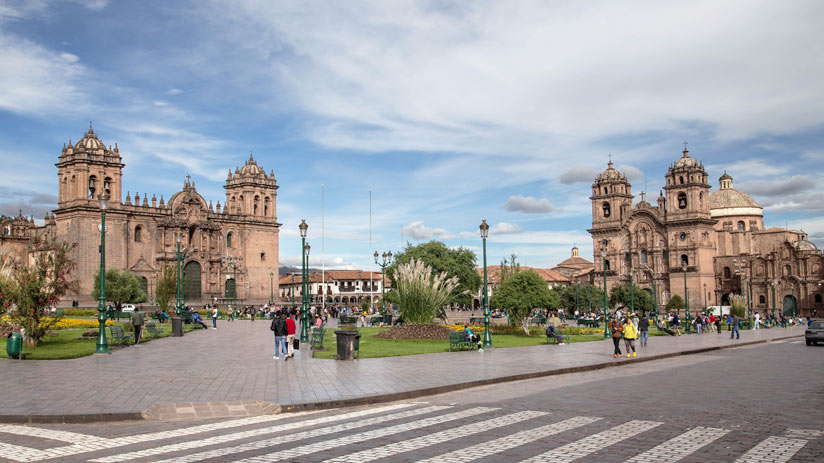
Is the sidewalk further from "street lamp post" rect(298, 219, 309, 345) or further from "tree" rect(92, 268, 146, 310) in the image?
"tree" rect(92, 268, 146, 310)

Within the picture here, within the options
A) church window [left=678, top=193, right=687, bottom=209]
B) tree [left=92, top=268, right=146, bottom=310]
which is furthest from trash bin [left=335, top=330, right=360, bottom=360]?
church window [left=678, top=193, right=687, bottom=209]

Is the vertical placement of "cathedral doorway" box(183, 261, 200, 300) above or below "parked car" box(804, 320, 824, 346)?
above

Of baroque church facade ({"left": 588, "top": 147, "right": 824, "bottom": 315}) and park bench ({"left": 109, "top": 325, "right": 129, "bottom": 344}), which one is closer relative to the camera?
park bench ({"left": 109, "top": 325, "right": 129, "bottom": 344})

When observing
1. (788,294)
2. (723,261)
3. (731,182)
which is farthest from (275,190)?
(731,182)

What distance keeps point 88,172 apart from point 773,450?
2553 inches

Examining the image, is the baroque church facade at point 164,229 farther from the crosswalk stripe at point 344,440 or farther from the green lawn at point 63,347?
the crosswalk stripe at point 344,440

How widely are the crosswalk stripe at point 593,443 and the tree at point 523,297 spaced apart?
25.5 meters

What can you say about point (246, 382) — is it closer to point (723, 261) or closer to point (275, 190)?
point (275, 190)

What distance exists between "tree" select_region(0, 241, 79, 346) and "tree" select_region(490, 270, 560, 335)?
72.6ft

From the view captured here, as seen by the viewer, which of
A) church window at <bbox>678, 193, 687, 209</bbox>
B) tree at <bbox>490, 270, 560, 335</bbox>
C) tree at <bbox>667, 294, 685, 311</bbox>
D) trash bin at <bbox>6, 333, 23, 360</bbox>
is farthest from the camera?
church window at <bbox>678, 193, 687, 209</bbox>

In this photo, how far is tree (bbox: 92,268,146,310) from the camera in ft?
180

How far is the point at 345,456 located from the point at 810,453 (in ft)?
18.2

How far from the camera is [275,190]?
80.6 metres

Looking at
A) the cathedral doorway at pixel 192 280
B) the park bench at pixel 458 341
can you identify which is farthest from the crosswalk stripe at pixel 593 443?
the cathedral doorway at pixel 192 280
